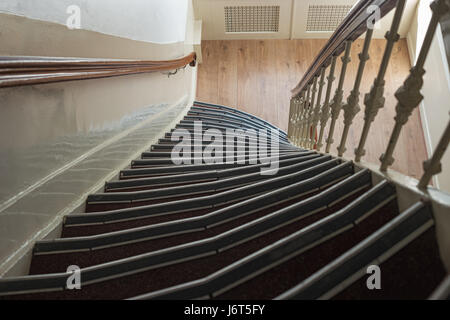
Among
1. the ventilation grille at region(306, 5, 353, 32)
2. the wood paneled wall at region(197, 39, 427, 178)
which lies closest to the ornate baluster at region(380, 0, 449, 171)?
the wood paneled wall at region(197, 39, 427, 178)

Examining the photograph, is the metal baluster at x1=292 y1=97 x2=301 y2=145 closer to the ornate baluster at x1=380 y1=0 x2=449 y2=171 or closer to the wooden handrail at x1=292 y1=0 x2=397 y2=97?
the wooden handrail at x1=292 y1=0 x2=397 y2=97

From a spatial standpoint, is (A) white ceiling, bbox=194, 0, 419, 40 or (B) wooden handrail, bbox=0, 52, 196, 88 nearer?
(B) wooden handrail, bbox=0, 52, 196, 88

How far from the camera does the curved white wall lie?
59.3 inches

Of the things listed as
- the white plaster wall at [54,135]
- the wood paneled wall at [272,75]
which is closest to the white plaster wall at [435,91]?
the wood paneled wall at [272,75]

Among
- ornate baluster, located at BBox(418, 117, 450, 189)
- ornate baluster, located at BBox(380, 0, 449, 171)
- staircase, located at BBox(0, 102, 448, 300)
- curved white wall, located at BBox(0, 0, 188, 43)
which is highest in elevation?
curved white wall, located at BBox(0, 0, 188, 43)

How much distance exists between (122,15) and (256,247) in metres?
2.15

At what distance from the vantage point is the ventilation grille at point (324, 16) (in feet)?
19.5

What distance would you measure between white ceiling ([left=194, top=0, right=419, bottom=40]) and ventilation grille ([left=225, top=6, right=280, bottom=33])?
8 cm

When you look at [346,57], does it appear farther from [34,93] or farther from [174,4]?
[174,4]

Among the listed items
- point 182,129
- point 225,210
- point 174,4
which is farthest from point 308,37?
point 225,210

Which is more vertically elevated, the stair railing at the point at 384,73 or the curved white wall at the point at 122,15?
the curved white wall at the point at 122,15

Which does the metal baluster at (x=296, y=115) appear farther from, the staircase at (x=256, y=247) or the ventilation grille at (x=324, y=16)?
the ventilation grille at (x=324, y=16)

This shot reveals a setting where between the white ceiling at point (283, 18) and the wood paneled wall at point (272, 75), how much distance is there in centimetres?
12
